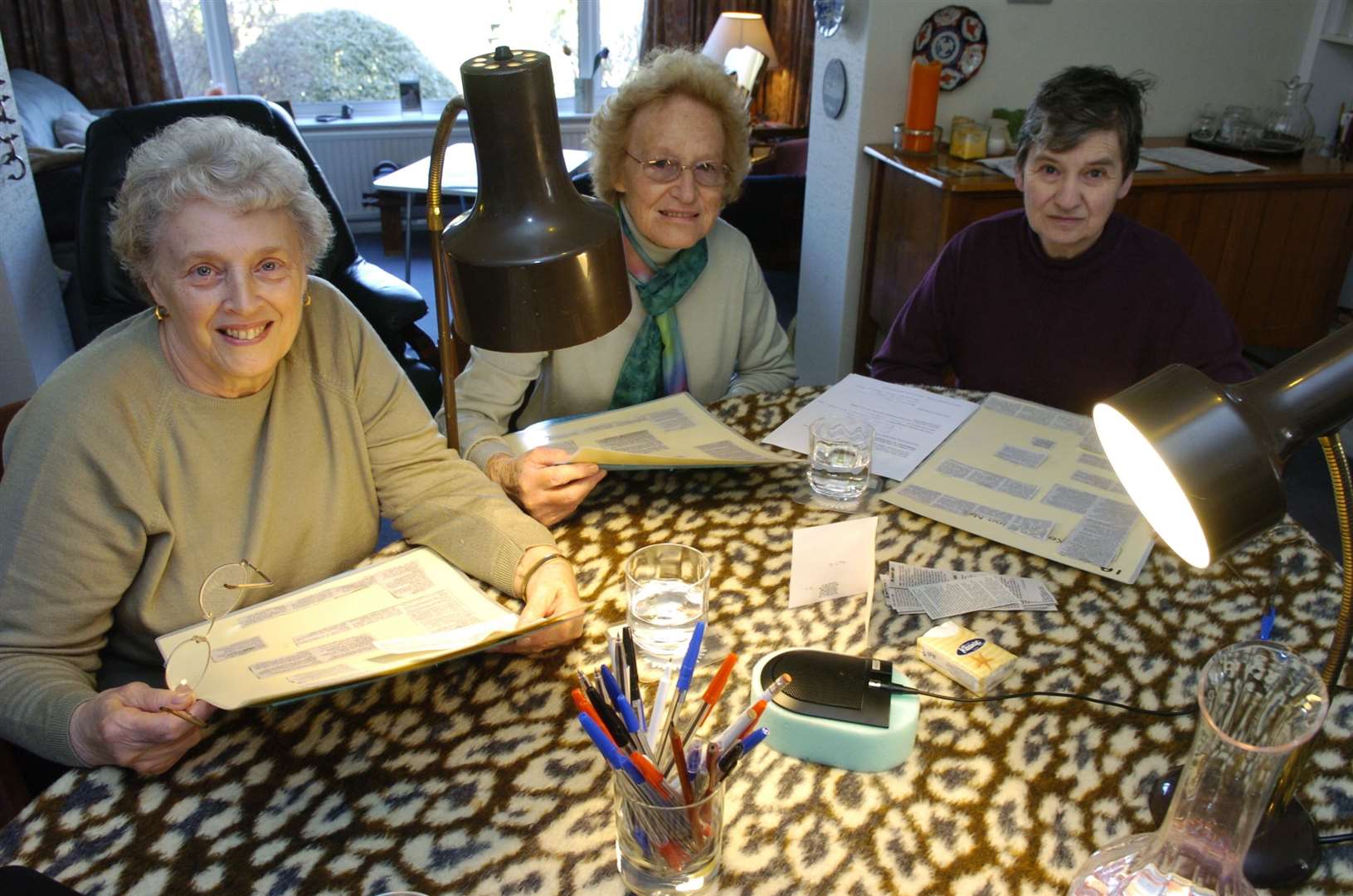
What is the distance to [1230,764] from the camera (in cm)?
66

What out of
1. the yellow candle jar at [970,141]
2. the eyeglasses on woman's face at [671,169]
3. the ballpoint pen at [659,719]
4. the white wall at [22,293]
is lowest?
the white wall at [22,293]

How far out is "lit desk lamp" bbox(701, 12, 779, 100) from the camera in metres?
4.93

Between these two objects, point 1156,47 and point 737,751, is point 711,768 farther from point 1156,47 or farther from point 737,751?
point 1156,47

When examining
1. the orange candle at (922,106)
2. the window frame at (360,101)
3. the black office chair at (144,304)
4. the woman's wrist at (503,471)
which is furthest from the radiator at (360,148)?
the woman's wrist at (503,471)

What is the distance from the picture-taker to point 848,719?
897 mm

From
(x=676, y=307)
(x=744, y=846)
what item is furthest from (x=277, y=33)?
(x=744, y=846)

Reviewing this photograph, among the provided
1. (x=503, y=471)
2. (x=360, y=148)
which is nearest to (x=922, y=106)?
(x=503, y=471)

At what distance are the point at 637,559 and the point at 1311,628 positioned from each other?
0.77 metres

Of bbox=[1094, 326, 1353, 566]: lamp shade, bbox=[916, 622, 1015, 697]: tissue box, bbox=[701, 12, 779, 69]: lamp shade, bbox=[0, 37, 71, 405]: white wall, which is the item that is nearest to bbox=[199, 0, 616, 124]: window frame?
bbox=[701, 12, 779, 69]: lamp shade

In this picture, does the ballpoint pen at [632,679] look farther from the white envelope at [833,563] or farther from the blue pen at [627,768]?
the white envelope at [833,563]

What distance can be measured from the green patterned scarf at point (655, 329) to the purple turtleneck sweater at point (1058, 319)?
18.9 inches

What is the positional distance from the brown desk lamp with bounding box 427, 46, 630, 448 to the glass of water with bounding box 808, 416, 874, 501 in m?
0.57

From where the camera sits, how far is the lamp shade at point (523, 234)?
0.84m

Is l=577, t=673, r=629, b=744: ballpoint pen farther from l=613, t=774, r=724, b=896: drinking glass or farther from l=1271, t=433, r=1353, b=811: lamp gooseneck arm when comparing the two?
l=1271, t=433, r=1353, b=811: lamp gooseneck arm
